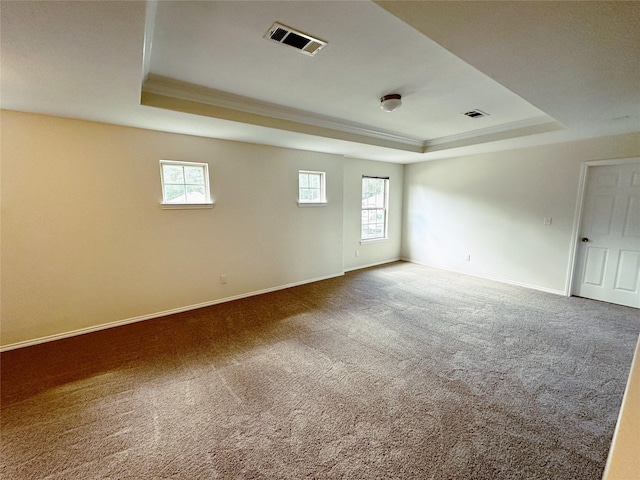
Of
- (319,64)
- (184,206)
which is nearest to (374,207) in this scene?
(184,206)

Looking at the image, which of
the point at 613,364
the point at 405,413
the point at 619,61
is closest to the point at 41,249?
the point at 405,413

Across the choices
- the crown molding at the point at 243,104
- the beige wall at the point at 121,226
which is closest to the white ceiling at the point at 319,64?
the crown molding at the point at 243,104

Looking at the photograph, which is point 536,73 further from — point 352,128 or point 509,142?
point 509,142

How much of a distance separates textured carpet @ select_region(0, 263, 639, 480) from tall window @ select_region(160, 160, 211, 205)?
153 centimetres

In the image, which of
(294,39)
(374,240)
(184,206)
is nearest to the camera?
(294,39)

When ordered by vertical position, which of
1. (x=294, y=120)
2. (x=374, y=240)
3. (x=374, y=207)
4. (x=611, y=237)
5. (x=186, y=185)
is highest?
(x=294, y=120)

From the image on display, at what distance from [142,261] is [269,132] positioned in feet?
7.26

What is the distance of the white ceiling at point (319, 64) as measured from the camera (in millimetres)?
1321

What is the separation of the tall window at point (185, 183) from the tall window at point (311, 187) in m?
1.52

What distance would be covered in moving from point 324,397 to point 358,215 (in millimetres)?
4056

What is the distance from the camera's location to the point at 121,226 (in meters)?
3.12

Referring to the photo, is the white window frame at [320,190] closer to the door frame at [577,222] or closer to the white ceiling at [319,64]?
the white ceiling at [319,64]

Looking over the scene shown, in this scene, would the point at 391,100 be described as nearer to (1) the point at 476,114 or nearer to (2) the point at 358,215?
(1) the point at 476,114

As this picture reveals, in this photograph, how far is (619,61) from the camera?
5.61ft
